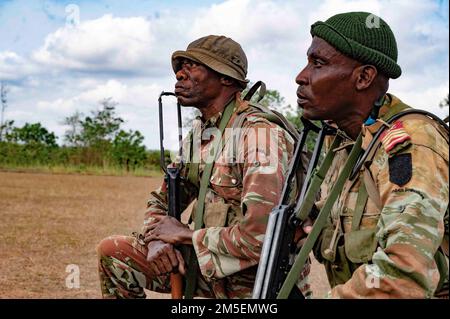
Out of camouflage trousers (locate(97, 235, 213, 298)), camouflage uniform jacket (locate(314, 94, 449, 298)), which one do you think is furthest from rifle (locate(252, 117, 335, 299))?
camouflage trousers (locate(97, 235, 213, 298))

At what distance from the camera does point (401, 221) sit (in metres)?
2.15

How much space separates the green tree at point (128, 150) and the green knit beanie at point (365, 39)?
24.1 metres

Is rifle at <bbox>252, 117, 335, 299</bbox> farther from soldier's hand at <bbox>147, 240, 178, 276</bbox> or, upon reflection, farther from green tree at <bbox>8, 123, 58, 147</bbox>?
green tree at <bbox>8, 123, 58, 147</bbox>

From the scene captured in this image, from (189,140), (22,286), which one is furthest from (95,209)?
(189,140)

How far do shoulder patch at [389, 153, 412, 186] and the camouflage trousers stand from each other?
177 centimetres

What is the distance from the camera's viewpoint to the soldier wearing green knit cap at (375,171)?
6.99 feet

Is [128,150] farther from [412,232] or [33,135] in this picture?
[412,232]

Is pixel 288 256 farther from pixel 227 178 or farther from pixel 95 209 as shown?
pixel 95 209

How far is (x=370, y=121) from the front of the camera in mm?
2596

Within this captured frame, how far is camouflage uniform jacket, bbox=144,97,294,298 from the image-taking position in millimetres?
3195

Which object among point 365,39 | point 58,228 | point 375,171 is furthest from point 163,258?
point 58,228

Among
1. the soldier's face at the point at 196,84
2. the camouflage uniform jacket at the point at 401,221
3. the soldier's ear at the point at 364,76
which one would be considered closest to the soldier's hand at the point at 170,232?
the soldier's face at the point at 196,84

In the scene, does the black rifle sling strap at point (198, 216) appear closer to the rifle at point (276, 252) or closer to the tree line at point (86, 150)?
the rifle at point (276, 252)
